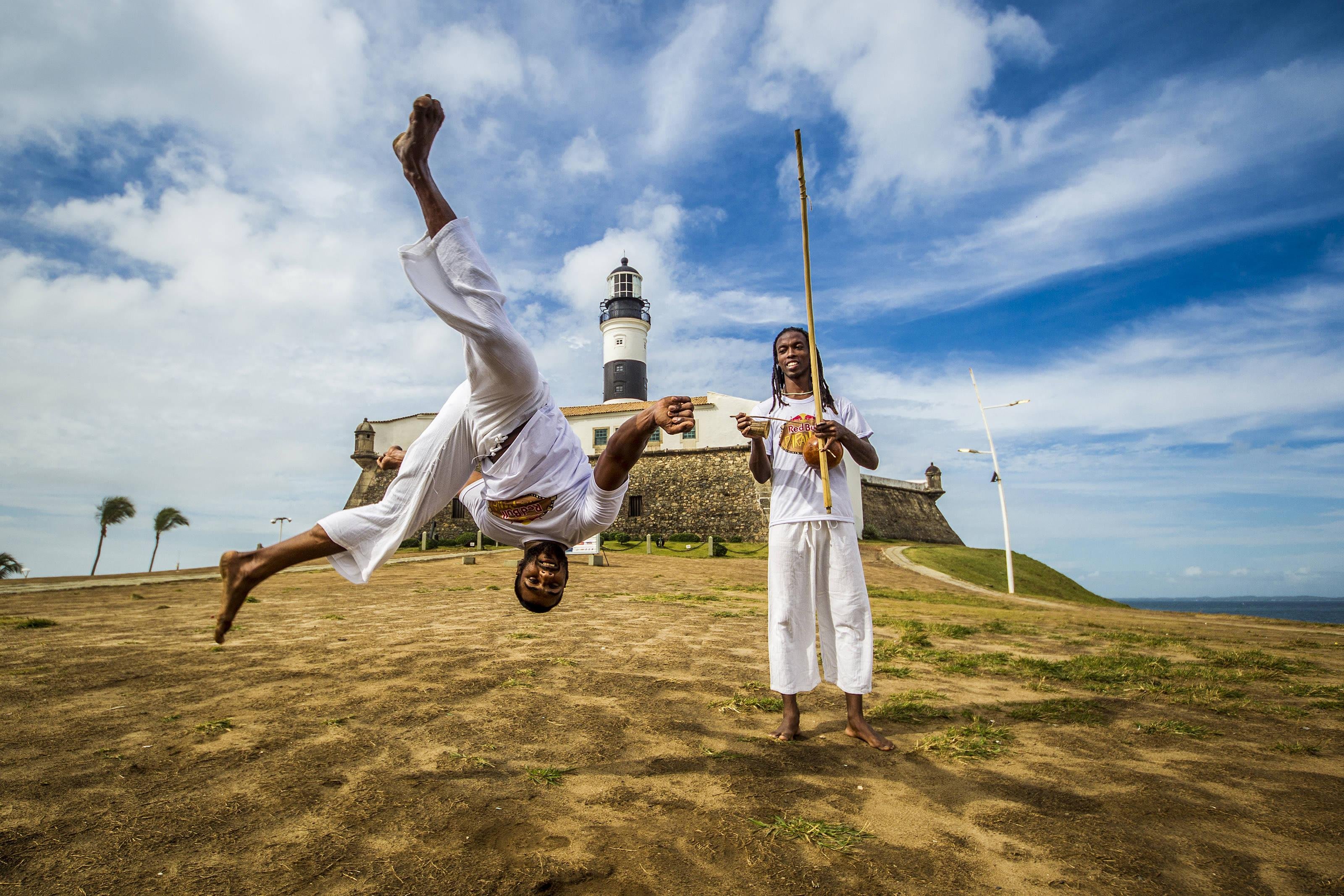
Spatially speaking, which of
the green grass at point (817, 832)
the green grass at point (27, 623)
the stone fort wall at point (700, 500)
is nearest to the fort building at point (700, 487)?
the stone fort wall at point (700, 500)

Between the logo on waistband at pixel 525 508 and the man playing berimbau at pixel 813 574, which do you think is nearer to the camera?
the logo on waistband at pixel 525 508

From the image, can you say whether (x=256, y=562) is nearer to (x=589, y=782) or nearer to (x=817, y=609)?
(x=589, y=782)

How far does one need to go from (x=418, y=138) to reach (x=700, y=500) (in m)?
31.9

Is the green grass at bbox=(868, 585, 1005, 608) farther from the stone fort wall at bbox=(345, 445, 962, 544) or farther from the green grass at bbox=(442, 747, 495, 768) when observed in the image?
the stone fort wall at bbox=(345, 445, 962, 544)

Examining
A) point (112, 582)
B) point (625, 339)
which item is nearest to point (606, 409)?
point (625, 339)

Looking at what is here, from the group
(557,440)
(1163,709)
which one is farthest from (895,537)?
(557,440)

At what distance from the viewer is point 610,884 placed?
2352 mm

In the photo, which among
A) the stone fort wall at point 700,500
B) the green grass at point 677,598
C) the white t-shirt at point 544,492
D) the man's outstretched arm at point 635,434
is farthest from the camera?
the stone fort wall at point 700,500

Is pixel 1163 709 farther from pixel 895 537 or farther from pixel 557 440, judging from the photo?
pixel 895 537

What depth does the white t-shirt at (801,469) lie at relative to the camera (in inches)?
169

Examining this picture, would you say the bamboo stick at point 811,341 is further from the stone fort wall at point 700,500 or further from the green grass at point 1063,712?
the stone fort wall at point 700,500

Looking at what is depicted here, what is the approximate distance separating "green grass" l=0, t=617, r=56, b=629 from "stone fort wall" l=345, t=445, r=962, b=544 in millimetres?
26951

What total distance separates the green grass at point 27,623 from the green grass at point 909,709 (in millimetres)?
9055

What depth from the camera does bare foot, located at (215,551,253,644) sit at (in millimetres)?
3512
